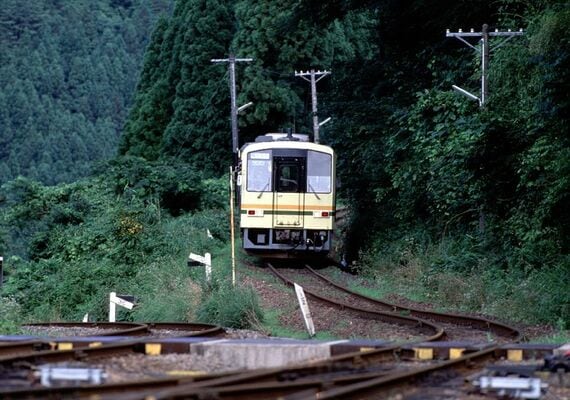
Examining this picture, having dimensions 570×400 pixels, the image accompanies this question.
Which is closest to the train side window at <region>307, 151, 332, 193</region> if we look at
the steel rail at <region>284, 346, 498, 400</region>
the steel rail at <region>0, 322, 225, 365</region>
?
the steel rail at <region>0, 322, 225, 365</region>

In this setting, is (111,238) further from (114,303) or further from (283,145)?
(114,303)

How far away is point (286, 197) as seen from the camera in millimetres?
29375

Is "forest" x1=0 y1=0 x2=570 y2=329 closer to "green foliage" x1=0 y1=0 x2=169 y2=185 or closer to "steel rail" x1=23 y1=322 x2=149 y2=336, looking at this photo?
"steel rail" x1=23 y1=322 x2=149 y2=336

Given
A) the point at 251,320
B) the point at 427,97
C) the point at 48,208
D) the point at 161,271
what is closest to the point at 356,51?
the point at 48,208

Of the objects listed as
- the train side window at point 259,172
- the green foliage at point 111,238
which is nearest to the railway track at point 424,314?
the green foliage at point 111,238

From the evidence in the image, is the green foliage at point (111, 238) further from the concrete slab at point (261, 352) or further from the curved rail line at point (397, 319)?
the concrete slab at point (261, 352)

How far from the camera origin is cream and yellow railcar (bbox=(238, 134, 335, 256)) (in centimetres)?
2933

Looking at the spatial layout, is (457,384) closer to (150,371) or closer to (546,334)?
(150,371)

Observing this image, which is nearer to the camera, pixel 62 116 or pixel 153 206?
pixel 153 206

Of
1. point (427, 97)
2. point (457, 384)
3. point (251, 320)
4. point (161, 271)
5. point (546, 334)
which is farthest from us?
point (427, 97)

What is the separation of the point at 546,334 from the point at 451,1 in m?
17.6

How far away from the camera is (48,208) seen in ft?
123

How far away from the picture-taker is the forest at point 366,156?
20.8m

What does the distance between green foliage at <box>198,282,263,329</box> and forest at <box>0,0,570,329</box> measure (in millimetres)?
2301
